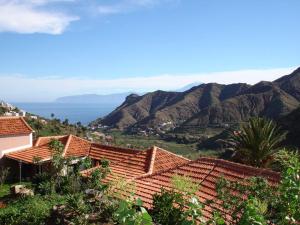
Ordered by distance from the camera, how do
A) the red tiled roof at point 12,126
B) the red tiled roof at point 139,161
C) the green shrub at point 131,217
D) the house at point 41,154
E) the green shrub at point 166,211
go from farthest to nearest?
the red tiled roof at point 12,126 < the house at point 41,154 < the red tiled roof at point 139,161 < the green shrub at point 166,211 < the green shrub at point 131,217

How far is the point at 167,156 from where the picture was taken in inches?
1029

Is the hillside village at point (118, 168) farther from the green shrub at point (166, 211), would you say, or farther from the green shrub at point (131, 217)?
the green shrub at point (131, 217)

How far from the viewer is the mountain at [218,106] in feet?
395

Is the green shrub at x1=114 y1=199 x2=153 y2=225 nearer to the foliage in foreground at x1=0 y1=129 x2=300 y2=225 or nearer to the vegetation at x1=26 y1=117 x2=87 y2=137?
the foliage in foreground at x1=0 y1=129 x2=300 y2=225

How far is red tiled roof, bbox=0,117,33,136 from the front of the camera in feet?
105

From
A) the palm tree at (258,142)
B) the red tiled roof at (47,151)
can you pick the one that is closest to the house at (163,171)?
the red tiled roof at (47,151)

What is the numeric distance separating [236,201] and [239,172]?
787cm

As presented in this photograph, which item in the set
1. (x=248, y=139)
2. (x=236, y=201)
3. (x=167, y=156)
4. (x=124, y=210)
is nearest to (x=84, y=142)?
(x=167, y=156)

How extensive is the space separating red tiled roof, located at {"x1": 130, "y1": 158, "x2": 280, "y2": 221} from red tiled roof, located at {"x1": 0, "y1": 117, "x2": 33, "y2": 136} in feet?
53.3

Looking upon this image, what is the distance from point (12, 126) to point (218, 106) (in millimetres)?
103746

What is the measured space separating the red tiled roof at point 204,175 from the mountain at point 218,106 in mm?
81931

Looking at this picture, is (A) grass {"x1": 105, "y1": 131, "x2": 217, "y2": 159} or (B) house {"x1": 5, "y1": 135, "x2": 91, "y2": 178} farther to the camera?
(A) grass {"x1": 105, "y1": 131, "x2": 217, "y2": 159}

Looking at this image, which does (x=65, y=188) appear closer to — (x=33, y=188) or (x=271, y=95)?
(x=33, y=188)

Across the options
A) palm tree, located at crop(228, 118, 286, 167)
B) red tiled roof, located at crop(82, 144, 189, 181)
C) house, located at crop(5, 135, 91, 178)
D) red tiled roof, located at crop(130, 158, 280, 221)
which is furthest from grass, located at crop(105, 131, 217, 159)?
red tiled roof, located at crop(130, 158, 280, 221)
